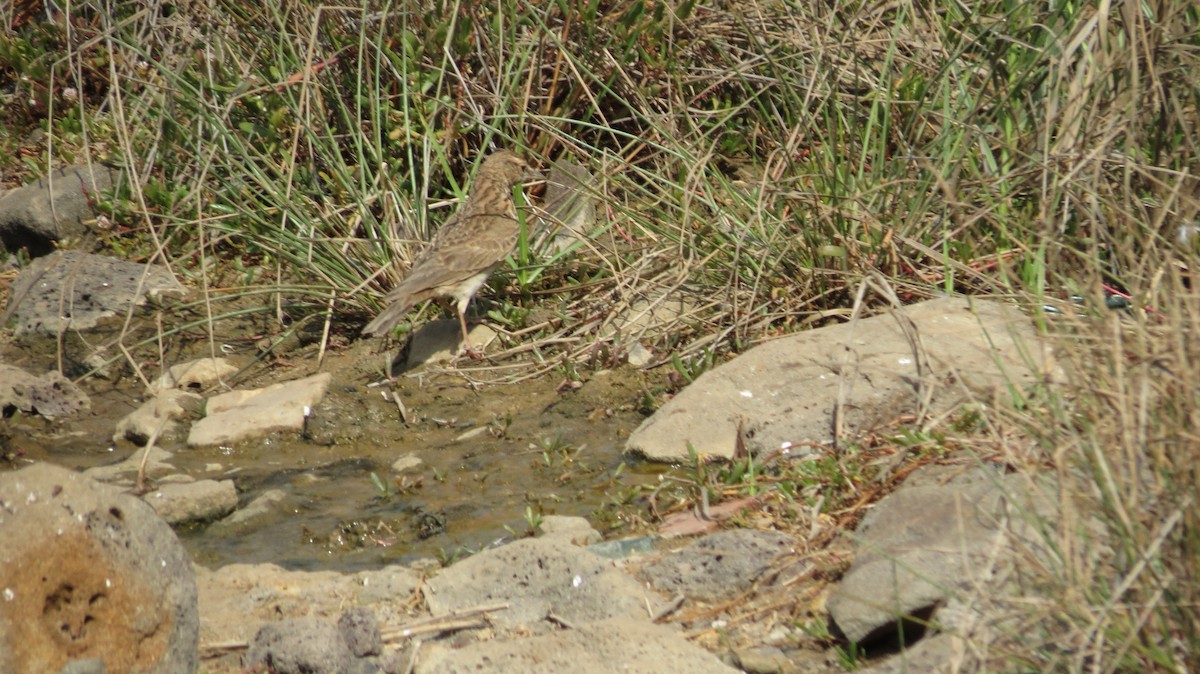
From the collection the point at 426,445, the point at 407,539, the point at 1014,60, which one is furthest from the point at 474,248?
the point at 1014,60

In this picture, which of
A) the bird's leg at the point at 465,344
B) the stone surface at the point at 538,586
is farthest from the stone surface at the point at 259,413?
the stone surface at the point at 538,586

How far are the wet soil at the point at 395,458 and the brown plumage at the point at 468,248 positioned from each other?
0.35m

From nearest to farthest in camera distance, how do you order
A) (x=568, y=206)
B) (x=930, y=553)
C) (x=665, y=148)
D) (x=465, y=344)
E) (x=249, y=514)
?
(x=930, y=553) → (x=249, y=514) → (x=665, y=148) → (x=465, y=344) → (x=568, y=206)

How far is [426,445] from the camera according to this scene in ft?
20.1

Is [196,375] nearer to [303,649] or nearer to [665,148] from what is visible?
[665,148]

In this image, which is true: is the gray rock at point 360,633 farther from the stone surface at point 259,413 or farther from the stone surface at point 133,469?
the stone surface at point 259,413

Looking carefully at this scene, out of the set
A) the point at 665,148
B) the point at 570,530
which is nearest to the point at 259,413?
the point at 570,530

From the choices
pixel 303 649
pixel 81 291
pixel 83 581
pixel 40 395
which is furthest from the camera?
pixel 81 291

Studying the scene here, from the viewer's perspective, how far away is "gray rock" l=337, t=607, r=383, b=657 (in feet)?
13.0

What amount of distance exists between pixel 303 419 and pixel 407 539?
1.43 m

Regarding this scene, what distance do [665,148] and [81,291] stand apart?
3.43 metres

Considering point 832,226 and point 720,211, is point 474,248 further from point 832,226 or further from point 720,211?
point 832,226

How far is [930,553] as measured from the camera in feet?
12.2

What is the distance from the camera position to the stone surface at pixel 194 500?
Result: 5.22 m
